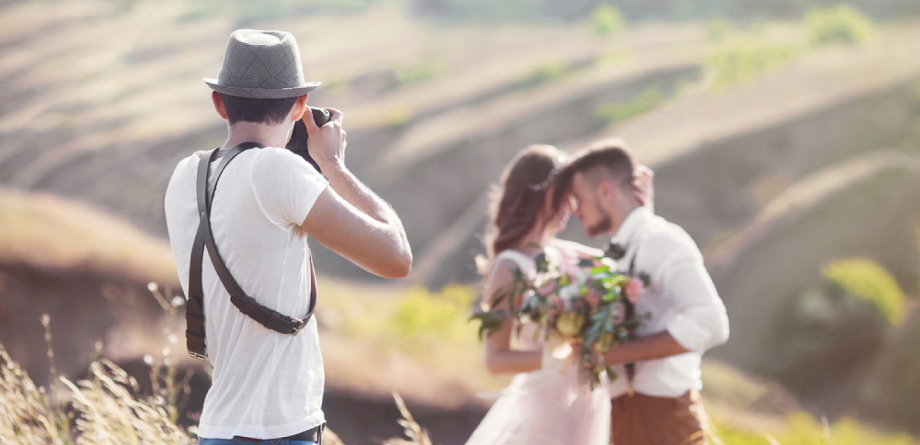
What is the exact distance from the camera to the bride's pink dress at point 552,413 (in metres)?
3.17

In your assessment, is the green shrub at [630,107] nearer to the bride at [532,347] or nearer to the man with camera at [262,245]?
the bride at [532,347]

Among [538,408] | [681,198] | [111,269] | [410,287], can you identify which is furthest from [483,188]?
[538,408]

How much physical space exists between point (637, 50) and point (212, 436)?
35.3 m

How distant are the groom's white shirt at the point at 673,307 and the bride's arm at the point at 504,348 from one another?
1.07 feet

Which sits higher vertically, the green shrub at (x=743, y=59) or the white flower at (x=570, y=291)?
the white flower at (x=570, y=291)

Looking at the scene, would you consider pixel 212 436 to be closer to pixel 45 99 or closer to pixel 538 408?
pixel 538 408

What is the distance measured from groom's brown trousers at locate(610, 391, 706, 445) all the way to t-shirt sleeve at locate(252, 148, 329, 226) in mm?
1715

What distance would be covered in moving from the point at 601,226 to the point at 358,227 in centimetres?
175

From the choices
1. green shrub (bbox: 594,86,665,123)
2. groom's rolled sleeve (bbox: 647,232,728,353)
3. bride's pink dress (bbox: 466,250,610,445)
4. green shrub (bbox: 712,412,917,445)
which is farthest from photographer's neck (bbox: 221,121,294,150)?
green shrub (bbox: 594,86,665,123)

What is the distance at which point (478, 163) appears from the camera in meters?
27.4

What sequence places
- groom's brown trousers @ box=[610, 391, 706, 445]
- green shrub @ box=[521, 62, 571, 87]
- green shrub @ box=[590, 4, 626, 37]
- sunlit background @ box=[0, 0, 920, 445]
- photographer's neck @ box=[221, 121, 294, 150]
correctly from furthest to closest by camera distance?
green shrub @ box=[590, 4, 626, 37]
green shrub @ box=[521, 62, 571, 87]
sunlit background @ box=[0, 0, 920, 445]
groom's brown trousers @ box=[610, 391, 706, 445]
photographer's neck @ box=[221, 121, 294, 150]

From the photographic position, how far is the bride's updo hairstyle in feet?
11.5

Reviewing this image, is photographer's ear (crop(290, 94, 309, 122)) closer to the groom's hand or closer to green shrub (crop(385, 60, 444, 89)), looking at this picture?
the groom's hand

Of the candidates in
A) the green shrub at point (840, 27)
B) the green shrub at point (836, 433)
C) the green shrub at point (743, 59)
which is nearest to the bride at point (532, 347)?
the green shrub at point (836, 433)
